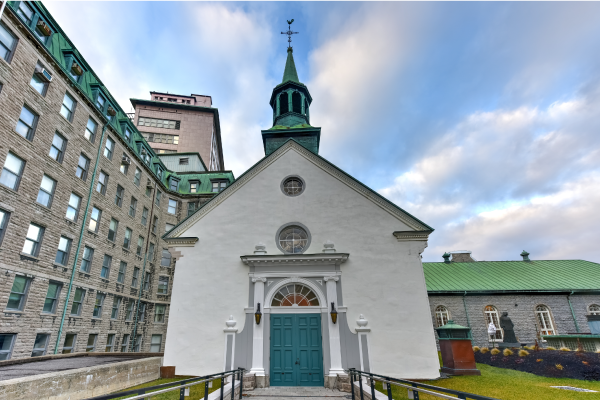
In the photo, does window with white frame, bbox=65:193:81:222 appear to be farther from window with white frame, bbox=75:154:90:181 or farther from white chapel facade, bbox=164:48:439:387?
white chapel facade, bbox=164:48:439:387

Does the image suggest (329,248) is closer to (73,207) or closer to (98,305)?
(73,207)

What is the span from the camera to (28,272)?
16.4m

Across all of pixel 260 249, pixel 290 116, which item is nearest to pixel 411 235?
pixel 260 249

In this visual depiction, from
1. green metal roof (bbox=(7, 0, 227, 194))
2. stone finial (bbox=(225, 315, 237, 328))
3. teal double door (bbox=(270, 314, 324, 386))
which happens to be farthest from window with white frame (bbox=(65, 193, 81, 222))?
teal double door (bbox=(270, 314, 324, 386))

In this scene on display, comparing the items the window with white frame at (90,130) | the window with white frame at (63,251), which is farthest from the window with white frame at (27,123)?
the window with white frame at (63,251)

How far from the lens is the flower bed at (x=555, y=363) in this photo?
40.4 feet

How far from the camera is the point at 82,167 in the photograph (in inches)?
835

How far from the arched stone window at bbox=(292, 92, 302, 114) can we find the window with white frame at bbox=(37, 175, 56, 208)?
15.4m

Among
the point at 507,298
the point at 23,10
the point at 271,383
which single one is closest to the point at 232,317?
the point at 271,383

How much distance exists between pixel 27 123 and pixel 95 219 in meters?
7.58

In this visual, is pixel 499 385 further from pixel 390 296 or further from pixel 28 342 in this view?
pixel 28 342

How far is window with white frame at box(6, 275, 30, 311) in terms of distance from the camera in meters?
15.6

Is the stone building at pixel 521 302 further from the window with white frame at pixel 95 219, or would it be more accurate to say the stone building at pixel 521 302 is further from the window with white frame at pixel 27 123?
the window with white frame at pixel 27 123

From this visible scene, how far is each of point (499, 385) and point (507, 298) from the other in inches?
645
